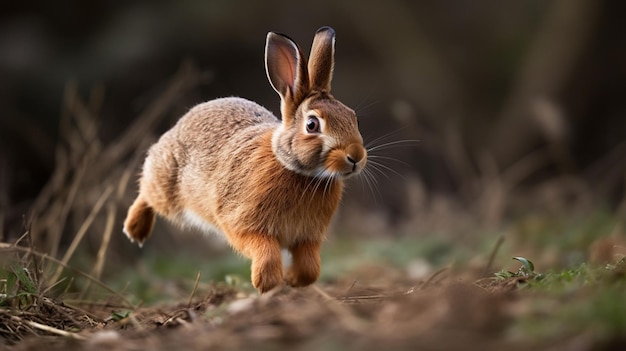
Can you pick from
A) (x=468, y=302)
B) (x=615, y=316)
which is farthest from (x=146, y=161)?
(x=615, y=316)

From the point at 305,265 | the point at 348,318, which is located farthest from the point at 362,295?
the point at 348,318

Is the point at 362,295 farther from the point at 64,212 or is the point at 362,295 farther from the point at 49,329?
the point at 64,212

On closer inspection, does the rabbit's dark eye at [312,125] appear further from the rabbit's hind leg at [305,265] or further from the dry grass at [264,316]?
the dry grass at [264,316]

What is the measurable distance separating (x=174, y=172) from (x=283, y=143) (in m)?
1.09

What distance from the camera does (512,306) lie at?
2.96 metres

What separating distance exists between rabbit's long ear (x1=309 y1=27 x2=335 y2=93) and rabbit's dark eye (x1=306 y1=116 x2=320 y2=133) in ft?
1.04

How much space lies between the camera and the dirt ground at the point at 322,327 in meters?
2.72

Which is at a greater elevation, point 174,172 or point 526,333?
point 174,172

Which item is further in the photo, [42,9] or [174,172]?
[42,9]

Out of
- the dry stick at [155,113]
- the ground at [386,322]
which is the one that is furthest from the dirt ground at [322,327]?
the dry stick at [155,113]

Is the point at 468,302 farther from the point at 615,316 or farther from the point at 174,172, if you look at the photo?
the point at 174,172

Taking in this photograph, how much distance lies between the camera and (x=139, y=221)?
560 centimetres

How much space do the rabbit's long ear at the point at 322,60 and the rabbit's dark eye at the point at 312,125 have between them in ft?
1.04

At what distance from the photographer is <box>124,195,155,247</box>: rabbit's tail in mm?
5582
